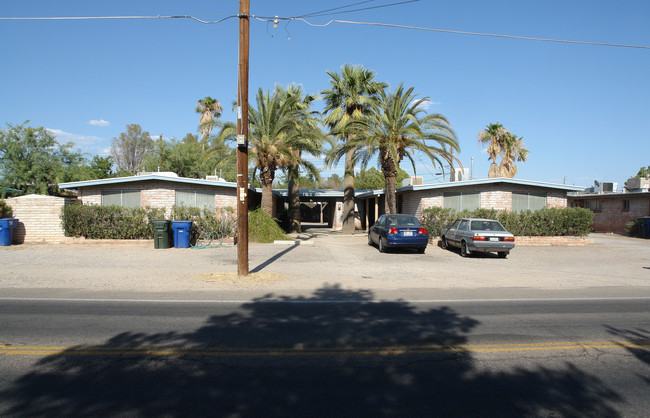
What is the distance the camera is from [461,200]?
2303 cm

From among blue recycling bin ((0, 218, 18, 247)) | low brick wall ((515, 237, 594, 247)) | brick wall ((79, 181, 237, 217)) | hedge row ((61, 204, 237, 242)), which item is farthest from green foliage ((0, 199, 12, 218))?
low brick wall ((515, 237, 594, 247))

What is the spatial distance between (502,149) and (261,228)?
27220 millimetres

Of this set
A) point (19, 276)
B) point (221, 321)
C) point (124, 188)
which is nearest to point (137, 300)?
point (221, 321)

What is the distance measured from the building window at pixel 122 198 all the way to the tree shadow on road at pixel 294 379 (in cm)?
1718

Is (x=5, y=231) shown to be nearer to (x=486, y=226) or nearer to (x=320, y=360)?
(x=320, y=360)

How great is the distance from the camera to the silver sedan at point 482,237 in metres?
15.6

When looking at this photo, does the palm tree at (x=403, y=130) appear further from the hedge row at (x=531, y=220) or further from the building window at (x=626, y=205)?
the building window at (x=626, y=205)

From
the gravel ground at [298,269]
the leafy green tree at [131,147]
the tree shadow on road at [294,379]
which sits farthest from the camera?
the leafy green tree at [131,147]

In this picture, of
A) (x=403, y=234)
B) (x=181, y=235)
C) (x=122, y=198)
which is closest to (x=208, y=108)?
(x=122, y=198)

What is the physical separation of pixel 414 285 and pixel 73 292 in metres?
7.96

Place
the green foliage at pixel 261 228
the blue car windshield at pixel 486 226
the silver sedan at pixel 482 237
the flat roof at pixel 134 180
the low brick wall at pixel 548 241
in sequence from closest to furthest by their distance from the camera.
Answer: the silver sedan at pixel 482 237
the blue car windshield at pixel 486 226
the green foliage at pixel 261 228
the flat roof at pixel 134 180
the low brick wall at pixel 548 241

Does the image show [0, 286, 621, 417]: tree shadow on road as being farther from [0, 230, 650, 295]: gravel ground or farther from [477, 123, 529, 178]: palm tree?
[477, 123, 529, 178]: palm tree

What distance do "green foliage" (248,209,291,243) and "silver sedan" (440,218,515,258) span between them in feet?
28.2

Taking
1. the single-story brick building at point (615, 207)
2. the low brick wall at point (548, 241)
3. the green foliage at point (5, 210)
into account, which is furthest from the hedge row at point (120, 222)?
the single-story brick building at point (615, 207)
